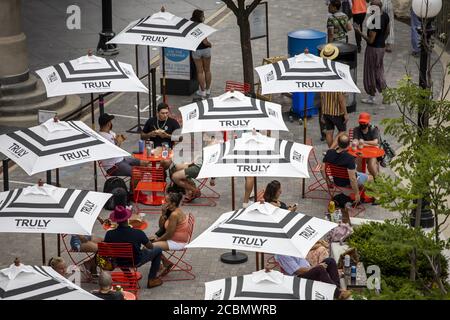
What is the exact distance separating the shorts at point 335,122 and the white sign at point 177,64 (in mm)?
4244

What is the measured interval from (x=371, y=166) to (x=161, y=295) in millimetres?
5173

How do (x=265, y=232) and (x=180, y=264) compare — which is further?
(x=180, y=264)

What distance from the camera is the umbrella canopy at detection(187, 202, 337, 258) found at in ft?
52.1

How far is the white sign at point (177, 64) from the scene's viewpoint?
25859 millimetres

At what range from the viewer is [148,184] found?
20.7 m

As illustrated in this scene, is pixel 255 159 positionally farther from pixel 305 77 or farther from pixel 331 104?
pixel 331 104

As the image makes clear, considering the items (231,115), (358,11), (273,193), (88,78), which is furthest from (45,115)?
(358,11)

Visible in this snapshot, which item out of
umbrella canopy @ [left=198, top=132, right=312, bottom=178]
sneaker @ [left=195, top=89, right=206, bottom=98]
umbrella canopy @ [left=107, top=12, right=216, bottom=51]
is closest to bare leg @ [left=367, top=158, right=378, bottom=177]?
umbrella canopy @ [left=198, top=132, right=312, bottom=178]

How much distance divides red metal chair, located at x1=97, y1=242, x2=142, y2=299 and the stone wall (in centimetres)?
1722

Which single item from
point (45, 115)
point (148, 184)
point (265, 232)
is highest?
point (45, 115)

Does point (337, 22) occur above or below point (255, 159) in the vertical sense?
below

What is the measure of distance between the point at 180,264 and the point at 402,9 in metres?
16.2

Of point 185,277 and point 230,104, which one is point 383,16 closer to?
point 230,104

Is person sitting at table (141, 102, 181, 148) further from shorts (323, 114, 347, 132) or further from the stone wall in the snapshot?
the stone wall
